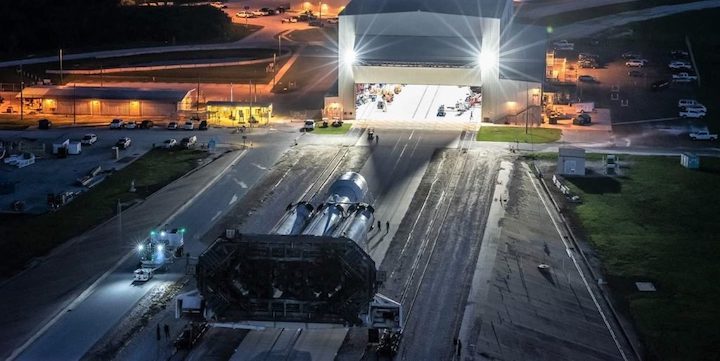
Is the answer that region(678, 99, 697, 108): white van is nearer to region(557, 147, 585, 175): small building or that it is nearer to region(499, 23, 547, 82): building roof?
region(499, 23, 547, 82): building roof

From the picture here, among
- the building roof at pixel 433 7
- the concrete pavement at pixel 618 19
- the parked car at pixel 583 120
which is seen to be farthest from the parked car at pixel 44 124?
the concrete pavement at pixel 618 19

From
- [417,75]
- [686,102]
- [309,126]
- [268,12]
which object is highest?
[268,12]

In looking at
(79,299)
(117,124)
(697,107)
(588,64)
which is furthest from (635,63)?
(79,299)

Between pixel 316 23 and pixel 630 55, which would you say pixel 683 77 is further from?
pixel 316 23

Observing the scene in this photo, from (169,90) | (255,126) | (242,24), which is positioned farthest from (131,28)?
(255,126)

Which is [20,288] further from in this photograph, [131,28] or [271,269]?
[131,28]

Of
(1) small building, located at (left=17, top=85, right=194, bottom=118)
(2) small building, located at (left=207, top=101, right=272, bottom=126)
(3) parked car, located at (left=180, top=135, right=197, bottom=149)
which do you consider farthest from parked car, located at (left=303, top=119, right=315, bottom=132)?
(1) small building, located at (left=17, top=85, right=194, bottom=118)
